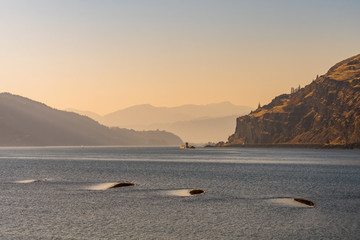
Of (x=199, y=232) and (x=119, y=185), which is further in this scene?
(x=119, y=185)

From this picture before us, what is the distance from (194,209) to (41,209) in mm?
18076

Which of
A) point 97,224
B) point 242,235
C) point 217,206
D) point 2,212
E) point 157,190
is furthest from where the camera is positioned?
point 157,190

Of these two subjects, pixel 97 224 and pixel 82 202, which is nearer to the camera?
pixel 97 224

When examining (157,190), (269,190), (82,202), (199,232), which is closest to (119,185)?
(157,190)

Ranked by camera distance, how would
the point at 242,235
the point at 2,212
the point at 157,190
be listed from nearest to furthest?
1. the point at 242,235
2. the point at 2,212
3. the point at 157,190

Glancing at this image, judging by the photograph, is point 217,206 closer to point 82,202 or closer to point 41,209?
point 82,202

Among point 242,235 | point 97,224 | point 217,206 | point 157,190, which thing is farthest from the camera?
point 157,190

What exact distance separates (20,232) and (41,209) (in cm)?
1283

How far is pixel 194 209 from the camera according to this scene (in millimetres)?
51219

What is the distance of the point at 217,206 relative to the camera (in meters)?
54.4

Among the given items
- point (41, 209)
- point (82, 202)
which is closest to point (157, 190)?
point (82, 202)

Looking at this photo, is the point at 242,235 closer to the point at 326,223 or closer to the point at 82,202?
the point at 326,223

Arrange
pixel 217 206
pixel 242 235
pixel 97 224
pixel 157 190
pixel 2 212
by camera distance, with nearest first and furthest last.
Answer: pixel 242 235
pixel 97 224
pixel 2 212
pixel 217 206
pixel 157 190

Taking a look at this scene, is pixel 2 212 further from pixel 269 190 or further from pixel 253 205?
pixel 269 190
